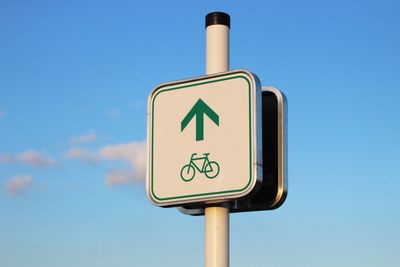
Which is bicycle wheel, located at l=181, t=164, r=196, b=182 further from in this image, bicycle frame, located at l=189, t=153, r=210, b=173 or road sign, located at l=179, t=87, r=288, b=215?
road sign, located at l=179, t=87, r=288, b=215

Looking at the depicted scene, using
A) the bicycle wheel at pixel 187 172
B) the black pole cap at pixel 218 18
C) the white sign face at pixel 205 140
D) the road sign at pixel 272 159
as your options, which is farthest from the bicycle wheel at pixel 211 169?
the black pole cap at pixel 218 18

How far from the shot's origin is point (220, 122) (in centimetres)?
571

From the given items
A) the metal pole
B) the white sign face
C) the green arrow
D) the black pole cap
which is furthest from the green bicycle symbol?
the black pole cap

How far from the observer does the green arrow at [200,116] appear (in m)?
5.75

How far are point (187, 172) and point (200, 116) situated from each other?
0.40m

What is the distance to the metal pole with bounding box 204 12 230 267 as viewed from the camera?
5.62 m

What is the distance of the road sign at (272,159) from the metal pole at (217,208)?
12cm

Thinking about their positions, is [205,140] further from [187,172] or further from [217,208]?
[217,208]

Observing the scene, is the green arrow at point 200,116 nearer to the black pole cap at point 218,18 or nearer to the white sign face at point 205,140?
the white sign face at point 205,140

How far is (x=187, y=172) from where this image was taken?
18.8 feet

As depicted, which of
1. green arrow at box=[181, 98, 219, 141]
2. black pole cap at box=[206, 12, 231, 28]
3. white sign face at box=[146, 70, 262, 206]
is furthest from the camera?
black pole cap at box=[206, 12, 231, 28]

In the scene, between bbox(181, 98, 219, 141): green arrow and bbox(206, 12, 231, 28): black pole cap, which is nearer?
bbox(181, 98, 219, 141): green arrow

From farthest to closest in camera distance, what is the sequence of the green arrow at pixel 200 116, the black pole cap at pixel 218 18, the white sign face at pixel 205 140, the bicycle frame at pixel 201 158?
the black pole cap at pixel 218 18, the green arrow at pixel 200 116, the bicycle frame at pixel 201 158, the white sign face at pixel 205 140

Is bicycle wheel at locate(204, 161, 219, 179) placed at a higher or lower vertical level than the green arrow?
lower
